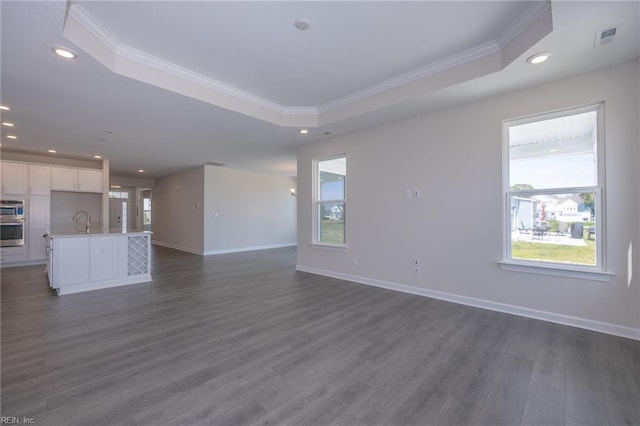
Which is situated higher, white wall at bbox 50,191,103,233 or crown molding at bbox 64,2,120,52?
crown molding at bbox 64,2,120,52

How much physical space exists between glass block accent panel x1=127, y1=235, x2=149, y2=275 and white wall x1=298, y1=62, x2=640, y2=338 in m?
3.18

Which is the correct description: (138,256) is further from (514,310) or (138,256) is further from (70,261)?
(514,310)

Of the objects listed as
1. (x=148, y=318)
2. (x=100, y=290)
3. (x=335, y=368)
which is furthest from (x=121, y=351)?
(x=100, y=290)

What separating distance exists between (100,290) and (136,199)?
8608 mm

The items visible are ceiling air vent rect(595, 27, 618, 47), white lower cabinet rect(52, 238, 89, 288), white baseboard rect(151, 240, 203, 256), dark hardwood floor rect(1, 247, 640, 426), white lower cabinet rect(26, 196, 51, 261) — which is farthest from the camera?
white baseboard rect(151, 240, 203, 256)

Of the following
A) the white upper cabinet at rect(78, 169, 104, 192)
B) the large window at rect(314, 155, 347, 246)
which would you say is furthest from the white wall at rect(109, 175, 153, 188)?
the large window at rect(314, 155, 347, 246)

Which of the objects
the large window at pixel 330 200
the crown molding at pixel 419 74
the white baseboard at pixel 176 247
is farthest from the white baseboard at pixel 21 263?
the crown molding at pixel 419 74

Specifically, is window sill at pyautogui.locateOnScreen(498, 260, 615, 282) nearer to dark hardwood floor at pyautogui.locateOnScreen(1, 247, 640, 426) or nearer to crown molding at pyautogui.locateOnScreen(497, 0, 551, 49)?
dark hardwood floor at pyautogui.locateOnScreen(1, 247, 640, 426)

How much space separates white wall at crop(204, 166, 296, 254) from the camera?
→ 815cm

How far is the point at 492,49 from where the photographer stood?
2.81 metres

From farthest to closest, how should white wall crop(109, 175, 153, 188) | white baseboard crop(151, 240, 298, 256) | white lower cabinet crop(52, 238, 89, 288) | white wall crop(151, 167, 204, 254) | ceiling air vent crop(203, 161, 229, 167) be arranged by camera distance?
white wall crop(109, 175, 153, 188)
white wall crop(151, 167, 204, 254)
white baseboard crop(151, 240, 298, 256)
ceiling air vent crop(203, 161, 229, 167)
white lower cabinet crop(52, 238, 89, 288)

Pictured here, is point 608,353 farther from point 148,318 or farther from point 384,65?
point 148,318

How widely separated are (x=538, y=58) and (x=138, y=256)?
243 inches

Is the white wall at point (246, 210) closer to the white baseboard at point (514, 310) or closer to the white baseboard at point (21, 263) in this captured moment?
the white baseboard at point (21, 263)
